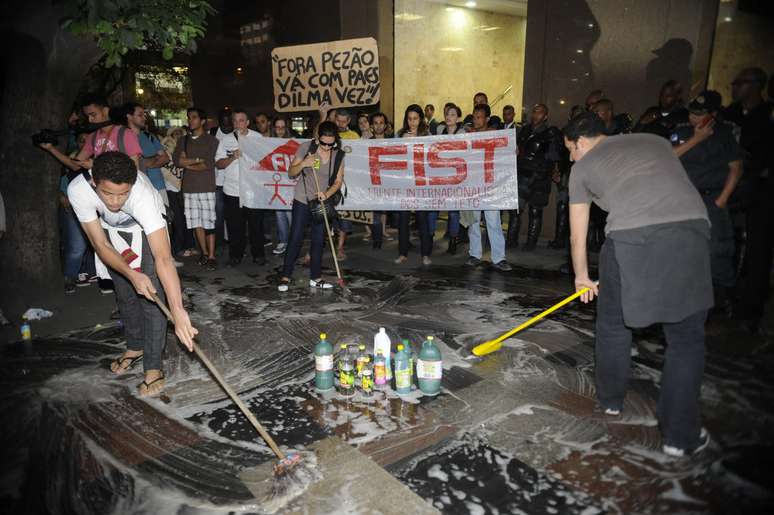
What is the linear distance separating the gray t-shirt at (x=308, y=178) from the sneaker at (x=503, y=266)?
8.89 feet

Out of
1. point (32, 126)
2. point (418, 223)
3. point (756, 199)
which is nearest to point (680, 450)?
point (756, 199)

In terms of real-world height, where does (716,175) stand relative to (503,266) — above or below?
above

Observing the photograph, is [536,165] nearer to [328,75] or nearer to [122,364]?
[328,75]

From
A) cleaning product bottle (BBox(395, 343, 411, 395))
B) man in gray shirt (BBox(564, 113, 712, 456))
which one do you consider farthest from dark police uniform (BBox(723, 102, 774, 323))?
cleaning product bottle (BBox(395, 343, 411, 395))

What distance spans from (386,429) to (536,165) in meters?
A: 5.93

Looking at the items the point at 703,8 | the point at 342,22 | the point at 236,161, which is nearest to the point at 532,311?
the point at 236,161

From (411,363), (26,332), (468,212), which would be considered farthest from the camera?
(468,212)

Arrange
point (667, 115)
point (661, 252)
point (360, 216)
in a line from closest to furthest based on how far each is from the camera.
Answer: point (661, 252)
point (667, 115)
point (360, 216)

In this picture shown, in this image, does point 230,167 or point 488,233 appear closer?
point 488,233

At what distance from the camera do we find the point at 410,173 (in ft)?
26.2

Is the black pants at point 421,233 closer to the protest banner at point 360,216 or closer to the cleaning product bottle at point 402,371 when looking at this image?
the protest banner at point 360,216

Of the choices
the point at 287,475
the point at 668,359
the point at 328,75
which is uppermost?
the point at 328,75

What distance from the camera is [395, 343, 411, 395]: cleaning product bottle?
3.88 meters

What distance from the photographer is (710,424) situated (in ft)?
11.4
